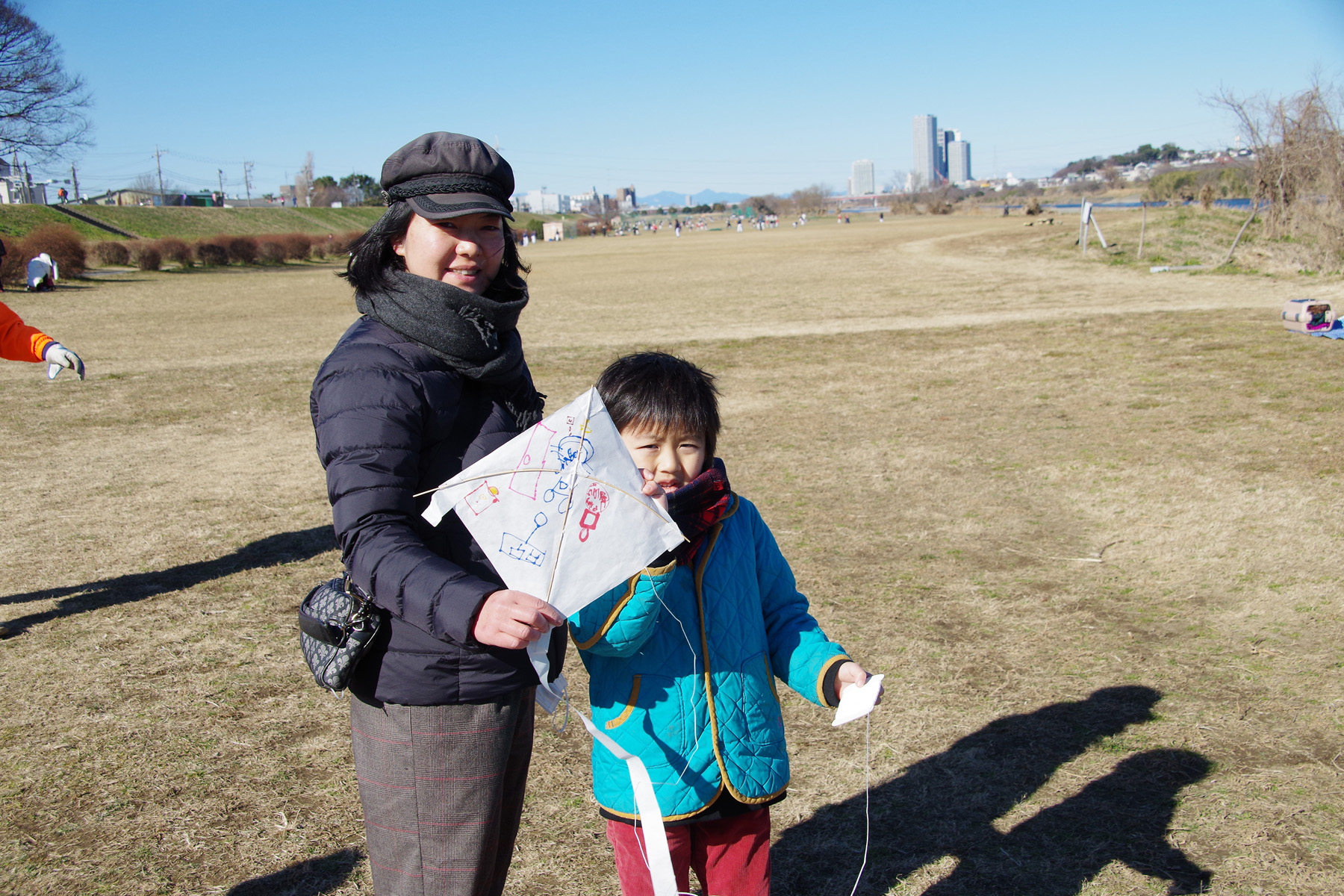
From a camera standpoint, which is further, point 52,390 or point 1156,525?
point 52,390

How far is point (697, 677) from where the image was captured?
1.96 metres

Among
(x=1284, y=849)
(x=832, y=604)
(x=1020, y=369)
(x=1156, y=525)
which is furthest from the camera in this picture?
(x=1020, y=369)

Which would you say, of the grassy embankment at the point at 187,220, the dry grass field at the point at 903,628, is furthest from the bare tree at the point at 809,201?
the dry grass field at the point at 903,628

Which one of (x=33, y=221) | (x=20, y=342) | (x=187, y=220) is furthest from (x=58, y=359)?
(x=187, y=220)

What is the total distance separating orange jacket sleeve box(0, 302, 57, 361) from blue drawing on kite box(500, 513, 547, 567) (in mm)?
4759

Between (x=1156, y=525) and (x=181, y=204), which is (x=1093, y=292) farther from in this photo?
(x=181, y=204)

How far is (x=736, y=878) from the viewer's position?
2.02 metres

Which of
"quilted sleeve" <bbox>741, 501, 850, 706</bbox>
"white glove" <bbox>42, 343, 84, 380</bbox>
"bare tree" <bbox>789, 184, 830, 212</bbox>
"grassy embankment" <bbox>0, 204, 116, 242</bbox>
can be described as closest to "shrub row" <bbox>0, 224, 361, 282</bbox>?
"grassy embankment" <bbox>0, 204, 116, 242</bbox>

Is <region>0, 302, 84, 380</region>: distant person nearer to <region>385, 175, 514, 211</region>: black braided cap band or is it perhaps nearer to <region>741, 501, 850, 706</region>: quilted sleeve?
<region>385, 175, 514, 211</region>: black braided cap band

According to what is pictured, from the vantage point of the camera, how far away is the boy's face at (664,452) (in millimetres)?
1938

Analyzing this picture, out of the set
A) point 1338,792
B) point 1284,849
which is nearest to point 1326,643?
point 1338,792

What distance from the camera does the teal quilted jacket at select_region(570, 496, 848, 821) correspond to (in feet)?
6.36

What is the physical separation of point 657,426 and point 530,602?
0.58m

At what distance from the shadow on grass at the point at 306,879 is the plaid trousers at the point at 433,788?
1247 mm
